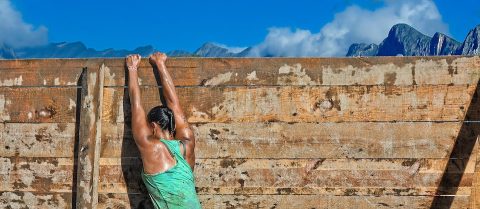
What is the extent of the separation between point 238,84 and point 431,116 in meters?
1.47

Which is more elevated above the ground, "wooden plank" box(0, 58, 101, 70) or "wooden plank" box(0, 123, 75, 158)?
"wooden plank" box(0, 58, 101, 70)

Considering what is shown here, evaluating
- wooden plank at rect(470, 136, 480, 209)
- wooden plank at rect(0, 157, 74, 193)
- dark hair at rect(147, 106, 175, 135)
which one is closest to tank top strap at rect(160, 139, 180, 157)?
dark hair at rect(147, 106, 175, 135)

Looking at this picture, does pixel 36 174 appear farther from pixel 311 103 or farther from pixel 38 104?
pixel 311 103

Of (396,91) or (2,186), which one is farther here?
(2,186)

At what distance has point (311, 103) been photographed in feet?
13.3

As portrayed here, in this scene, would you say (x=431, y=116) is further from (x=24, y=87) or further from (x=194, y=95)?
(x=24, y=87)

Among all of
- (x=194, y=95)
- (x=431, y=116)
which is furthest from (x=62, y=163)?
(x=431, y=116)

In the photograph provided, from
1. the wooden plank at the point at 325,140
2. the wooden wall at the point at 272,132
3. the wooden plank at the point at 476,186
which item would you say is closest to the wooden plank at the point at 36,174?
the wooden wall at the point at 272,132

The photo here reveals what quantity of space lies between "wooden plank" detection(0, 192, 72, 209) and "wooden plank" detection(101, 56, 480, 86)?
0.98m

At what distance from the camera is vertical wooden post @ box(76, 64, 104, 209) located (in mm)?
4039

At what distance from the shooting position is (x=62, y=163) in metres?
4.20

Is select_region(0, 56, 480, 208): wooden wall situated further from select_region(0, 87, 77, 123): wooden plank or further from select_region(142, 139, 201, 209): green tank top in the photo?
select_region(142, 139, 201, 209): green tank top

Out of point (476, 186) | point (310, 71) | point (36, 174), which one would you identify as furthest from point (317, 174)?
point (36, 174)

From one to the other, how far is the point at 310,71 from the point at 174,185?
1.32 meters
